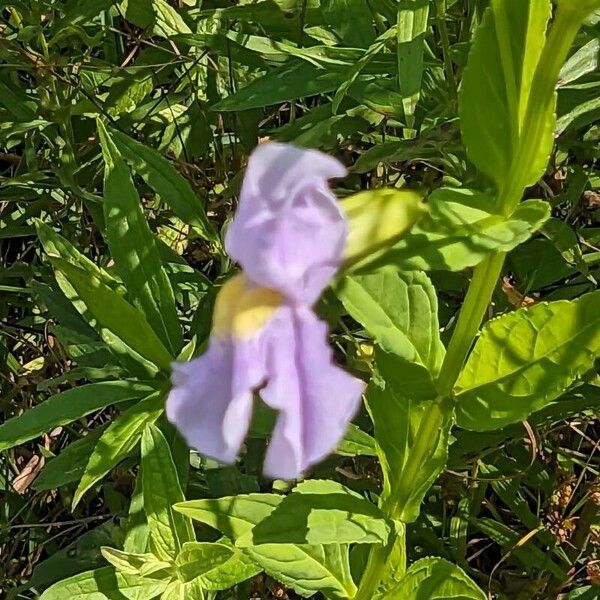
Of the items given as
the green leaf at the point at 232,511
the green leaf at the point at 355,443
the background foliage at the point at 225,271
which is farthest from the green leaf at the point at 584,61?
the green leaf at the point at 232,511

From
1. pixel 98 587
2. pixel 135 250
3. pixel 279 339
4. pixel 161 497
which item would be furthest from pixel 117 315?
pixel 279 339

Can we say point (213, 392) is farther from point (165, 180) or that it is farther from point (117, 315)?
point (165, 180)

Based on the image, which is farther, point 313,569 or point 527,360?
point 313,569

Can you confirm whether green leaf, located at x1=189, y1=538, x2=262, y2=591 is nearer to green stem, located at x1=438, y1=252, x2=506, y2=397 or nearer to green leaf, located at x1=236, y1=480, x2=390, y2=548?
green leaf, located at x1=236, y1=480, x2=390, y2=548

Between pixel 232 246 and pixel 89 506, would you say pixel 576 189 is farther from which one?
pixel 89 506

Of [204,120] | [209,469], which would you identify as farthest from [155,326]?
[204,120]

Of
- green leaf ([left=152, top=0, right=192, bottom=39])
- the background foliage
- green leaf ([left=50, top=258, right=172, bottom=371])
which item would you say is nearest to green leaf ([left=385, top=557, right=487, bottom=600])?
the background foliage

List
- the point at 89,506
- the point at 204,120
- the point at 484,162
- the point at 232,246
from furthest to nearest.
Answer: the point at 89,506
the point at 204,120
the point at 484,162
the point at 232,246

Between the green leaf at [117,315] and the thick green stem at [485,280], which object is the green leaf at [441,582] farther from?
the green leaf at [117,315]

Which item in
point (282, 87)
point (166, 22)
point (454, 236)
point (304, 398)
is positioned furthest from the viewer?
point (166, 22)
